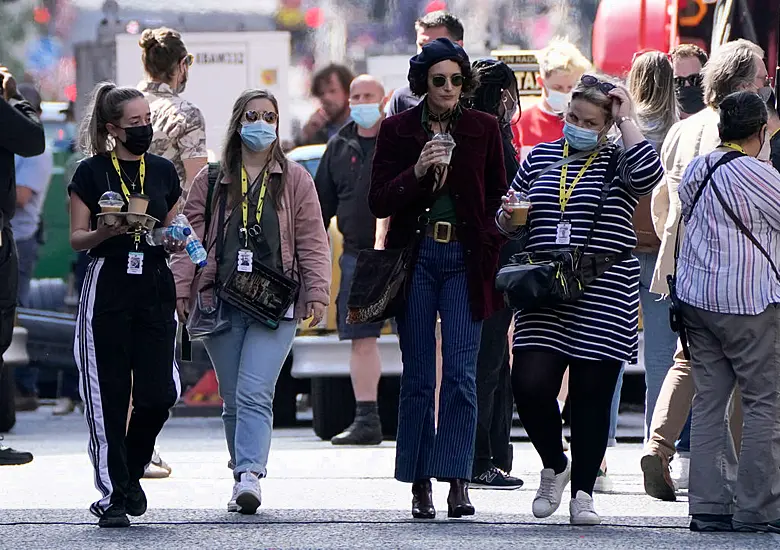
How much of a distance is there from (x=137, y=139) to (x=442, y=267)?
4.47 ft

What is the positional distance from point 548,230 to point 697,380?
868 millimetres

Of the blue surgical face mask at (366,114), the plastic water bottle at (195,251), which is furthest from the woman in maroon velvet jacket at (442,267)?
the blue surgical face mask at (366,114)

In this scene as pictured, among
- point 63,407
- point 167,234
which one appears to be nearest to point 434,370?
point 167,234

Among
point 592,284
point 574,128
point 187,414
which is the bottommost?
point 187,414

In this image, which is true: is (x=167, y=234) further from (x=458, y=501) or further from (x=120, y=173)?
(x=458, y=501)

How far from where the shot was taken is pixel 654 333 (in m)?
9.79

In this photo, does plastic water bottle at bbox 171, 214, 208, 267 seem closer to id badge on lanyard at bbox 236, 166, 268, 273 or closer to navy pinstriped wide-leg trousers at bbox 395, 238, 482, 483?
id badge on lanyard at bbox 236, 166, 268, 273

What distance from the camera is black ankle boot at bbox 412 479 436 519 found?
8297mm

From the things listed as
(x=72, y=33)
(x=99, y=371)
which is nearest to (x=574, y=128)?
(x=99, y=371)

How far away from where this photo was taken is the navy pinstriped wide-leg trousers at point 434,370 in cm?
835

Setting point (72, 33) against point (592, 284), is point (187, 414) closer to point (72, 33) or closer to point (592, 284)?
point (592, 284)

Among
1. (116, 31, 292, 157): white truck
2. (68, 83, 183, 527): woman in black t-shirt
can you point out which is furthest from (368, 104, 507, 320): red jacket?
(116, 31, 292, 157): white truck

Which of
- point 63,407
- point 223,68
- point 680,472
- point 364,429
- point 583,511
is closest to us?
point 583,511

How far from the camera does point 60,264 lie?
17.1 metres
